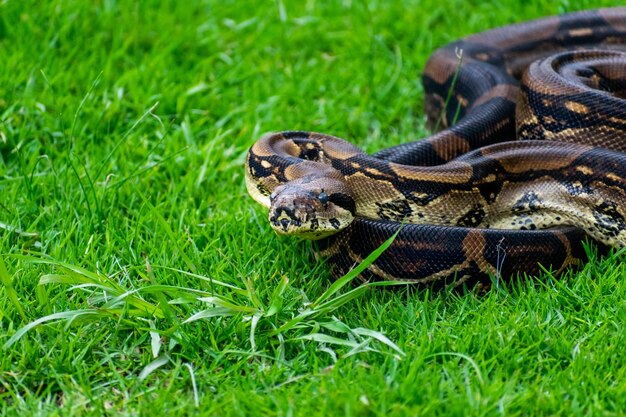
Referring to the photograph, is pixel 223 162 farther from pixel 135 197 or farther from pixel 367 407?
pixel 367 407

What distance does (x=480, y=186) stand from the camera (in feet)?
21.2

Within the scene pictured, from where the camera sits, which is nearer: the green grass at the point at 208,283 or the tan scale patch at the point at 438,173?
the green grass at the point at 208,283

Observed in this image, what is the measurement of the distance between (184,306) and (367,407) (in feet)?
5.23

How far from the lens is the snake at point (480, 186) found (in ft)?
19.2

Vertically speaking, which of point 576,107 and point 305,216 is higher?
point 576,107

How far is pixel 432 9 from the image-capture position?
34.3ft

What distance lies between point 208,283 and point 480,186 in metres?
2.25

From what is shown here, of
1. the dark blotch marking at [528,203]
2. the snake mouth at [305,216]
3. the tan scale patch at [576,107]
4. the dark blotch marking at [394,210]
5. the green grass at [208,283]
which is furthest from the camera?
the tan scale patch at [576,107]

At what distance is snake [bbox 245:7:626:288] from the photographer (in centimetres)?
584

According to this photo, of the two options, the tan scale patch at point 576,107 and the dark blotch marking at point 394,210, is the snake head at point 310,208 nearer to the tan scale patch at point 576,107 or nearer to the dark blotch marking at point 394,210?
the dark blotch marking at point 394,210

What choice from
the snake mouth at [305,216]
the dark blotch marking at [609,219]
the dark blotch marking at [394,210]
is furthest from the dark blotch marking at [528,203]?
the snake mouth at [305,216]

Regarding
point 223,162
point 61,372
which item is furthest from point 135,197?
point 61,372

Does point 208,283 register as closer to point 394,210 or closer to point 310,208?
point 310,208

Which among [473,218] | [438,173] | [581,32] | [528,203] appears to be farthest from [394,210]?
[581,32]
